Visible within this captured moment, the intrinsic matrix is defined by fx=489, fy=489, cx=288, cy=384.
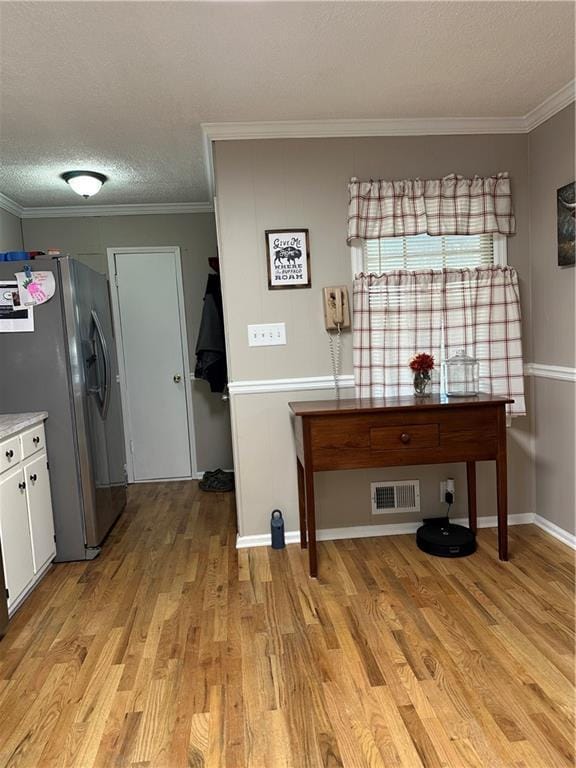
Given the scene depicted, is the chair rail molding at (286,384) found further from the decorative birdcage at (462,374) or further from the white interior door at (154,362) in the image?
the white interior door at (154,362)

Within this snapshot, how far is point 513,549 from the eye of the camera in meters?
2.63

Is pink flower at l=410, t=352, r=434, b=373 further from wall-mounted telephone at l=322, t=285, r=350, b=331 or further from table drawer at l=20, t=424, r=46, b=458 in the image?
table drawer at l=20, t=424, r=46, b=458

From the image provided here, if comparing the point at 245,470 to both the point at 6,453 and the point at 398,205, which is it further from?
the point at 398,205

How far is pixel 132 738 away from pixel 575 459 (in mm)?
2379

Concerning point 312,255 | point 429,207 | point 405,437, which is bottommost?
point 405,437

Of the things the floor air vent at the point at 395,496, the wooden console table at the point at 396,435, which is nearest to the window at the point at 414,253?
the wooden console table at the point at 396,435

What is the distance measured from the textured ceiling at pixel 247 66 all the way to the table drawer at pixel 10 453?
1.57 metres

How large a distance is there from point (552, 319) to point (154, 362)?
310 centimetres

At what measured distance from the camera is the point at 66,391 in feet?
8.86

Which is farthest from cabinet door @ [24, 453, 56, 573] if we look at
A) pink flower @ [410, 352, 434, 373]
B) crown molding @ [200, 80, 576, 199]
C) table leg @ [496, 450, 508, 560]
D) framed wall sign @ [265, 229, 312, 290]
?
A: table leg @ [496, 450, 508, 560]

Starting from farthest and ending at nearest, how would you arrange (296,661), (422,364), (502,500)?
(422,364), (502,500), (296,661)

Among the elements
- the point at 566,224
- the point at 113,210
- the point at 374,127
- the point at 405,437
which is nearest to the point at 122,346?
the point at 113,210

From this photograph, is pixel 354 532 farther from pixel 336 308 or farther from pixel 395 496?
pixel 336 308

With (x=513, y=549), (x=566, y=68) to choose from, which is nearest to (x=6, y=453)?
(x=513, y=549)
